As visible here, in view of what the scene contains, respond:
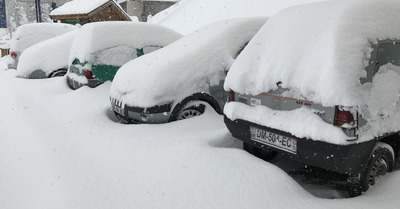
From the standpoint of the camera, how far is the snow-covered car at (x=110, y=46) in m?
6.94

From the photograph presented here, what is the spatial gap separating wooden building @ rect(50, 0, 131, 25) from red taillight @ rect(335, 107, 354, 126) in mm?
18742

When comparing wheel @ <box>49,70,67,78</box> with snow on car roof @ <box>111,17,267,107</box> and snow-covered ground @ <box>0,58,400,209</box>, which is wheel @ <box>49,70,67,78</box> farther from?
snow on car roof @ <box>111,17,267,107</box>

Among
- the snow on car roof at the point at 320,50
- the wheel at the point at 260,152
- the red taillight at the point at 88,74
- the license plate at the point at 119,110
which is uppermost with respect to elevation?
the snow on car roof at the point at 320,50

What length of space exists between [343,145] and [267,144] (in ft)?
2.72

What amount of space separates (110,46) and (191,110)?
3.02 m

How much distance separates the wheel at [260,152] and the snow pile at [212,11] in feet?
47.8

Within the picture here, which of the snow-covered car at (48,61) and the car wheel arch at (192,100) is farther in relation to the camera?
the snow-covered car at (48,61)

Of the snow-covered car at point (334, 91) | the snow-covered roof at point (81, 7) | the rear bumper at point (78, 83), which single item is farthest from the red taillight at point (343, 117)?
the snow-covered roof at point (81, 7)

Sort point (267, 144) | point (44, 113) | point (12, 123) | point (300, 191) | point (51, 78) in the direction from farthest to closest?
1. point (51, 78)
2. point (44, 113)
3. point (12, 123)
4. point (267, 144)
5. point (300, 191)

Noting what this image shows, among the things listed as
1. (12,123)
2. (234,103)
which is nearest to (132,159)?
(234,103)

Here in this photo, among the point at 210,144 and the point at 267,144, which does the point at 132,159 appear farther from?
the point at 267,144

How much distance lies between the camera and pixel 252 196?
2943 mm

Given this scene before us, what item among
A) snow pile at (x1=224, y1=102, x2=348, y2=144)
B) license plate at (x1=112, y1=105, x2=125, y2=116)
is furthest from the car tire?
snow pile at (x1=224, y1=102, x2=348, y2=144)

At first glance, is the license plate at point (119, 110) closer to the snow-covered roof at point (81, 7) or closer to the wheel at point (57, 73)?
the wheel at point (57, 73)
